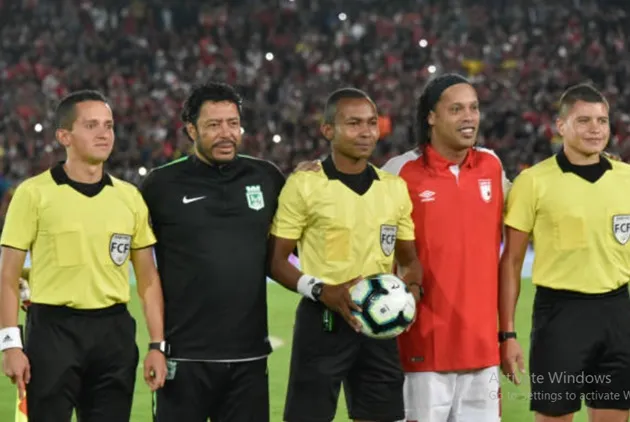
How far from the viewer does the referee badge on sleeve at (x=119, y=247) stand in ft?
19.1

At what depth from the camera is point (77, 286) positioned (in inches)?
226

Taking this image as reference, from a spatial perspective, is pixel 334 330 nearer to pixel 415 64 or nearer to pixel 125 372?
pixel 125 372

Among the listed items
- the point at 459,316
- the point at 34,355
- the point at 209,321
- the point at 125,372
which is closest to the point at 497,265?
the point at 459,316

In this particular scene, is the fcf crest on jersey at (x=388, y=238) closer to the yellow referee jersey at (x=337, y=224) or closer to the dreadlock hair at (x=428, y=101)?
the yellow referee jersey at (x=337, y=224)

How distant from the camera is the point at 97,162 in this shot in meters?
5.91

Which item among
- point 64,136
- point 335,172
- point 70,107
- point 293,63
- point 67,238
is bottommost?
point 67,238

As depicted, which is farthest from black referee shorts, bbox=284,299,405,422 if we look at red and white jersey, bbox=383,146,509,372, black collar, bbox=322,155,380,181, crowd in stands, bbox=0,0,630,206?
crowd in stands, bbox=0,0,630,206

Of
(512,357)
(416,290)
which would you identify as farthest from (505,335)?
(416,290)

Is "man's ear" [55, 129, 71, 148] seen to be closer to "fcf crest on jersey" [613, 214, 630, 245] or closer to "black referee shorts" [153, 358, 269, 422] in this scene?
"black referee shorts" [153, 358, 269, 422]

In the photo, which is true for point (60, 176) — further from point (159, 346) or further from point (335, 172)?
point (335, 172)

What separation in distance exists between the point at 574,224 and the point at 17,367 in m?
2.95

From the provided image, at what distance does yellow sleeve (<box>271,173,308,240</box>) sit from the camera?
6148 mm

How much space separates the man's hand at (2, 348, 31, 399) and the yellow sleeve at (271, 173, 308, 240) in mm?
1401

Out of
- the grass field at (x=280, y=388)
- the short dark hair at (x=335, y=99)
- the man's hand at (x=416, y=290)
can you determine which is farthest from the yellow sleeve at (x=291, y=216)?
the grass field at (x=280, y=388)
